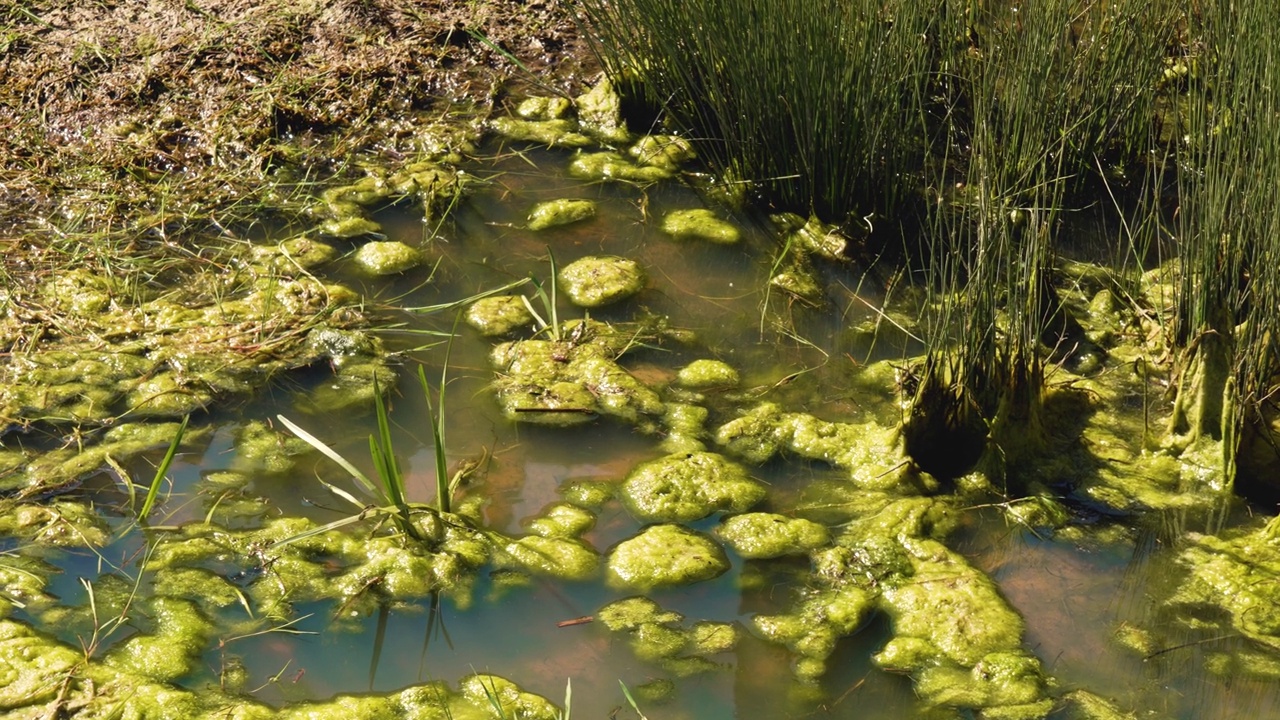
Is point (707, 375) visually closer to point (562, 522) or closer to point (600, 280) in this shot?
point (600, 280)

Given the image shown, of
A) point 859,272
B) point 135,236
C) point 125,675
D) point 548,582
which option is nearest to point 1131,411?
point 859,272

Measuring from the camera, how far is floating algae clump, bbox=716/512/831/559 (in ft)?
8.46

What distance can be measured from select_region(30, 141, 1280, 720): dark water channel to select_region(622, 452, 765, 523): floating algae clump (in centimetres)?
4

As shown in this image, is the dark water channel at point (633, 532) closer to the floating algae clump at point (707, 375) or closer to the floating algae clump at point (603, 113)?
the floating algae clump at point (707, 375)

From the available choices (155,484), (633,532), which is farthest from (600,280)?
(155,484)

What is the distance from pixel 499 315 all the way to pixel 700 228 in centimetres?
72

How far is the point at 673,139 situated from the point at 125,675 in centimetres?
236

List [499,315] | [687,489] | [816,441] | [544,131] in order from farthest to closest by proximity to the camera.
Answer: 1. [544,131]
2. [499,315]
3. [816,441]
4. [687,489]

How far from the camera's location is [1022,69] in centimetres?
284

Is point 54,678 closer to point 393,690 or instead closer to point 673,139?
point 393,690

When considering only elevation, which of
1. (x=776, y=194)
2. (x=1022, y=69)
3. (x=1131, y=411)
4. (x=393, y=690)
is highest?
(x=1022, y=69)

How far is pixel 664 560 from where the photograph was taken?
2523mm

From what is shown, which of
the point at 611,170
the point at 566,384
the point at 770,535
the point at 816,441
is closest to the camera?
the point at 770,535

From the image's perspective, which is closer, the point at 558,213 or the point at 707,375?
the point at 707,375
